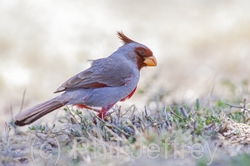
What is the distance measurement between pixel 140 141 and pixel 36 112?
119 centimetres

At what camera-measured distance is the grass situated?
12.3 feet

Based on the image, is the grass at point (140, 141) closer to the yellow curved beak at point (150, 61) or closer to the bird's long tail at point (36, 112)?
the bird's long tail at point (36, 112)

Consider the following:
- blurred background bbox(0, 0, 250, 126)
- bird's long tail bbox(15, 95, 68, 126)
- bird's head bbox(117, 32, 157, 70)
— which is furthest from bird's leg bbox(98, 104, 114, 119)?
blurred background bbox(0, 0, 250, 126)

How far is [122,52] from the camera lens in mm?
5680

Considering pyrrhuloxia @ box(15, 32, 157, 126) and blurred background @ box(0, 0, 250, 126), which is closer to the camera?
pyrrhuloxia @ box(15, 32, 157, 126)

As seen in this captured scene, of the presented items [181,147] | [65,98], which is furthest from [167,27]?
[181,147]

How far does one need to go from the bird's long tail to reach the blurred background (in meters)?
2.41

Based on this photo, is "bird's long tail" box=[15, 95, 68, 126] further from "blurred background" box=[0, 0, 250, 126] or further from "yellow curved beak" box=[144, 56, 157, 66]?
"blurred background" box=[0, 0, 250, 126]

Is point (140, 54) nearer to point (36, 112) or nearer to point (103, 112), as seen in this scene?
point (103, 112)

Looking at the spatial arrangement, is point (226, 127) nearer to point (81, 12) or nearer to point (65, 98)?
point (65, 98)

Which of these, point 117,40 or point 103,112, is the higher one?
point 117,40

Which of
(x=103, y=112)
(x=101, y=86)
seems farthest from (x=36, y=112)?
(x=101, y=86)

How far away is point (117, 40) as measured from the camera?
33.8ft

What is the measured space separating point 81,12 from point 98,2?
0.67 meters
